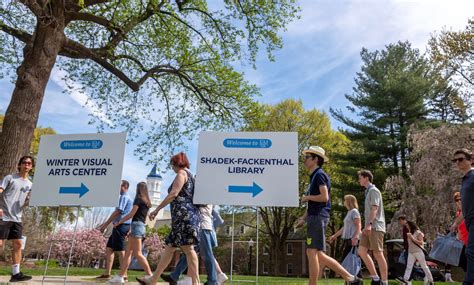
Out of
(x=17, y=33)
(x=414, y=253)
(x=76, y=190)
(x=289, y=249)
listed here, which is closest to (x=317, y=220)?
(x=76, y=190)

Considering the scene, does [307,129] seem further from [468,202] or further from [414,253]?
[468,202]

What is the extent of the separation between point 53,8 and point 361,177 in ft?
33.8

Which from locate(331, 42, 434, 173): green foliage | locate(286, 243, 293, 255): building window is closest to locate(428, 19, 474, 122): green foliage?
locate(331, 42, 434, 173): green foliage

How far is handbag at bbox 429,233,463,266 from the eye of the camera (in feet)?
25.8

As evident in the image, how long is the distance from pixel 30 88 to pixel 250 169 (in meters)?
7.56

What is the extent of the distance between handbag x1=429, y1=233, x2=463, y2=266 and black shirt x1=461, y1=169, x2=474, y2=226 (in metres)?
2.51

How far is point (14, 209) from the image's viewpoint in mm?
7387

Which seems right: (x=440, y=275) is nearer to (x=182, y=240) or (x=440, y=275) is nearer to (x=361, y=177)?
(x=361, y=177)

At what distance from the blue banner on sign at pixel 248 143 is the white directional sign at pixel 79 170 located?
182 cm

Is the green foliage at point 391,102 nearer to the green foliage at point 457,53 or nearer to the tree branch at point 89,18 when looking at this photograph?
the green foliage at point 457,53

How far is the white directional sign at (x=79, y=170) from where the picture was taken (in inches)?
269

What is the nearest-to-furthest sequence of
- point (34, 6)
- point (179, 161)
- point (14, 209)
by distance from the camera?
point (179, 161) → point (14, 209) → point (34, 6)

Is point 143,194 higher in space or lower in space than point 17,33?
lower

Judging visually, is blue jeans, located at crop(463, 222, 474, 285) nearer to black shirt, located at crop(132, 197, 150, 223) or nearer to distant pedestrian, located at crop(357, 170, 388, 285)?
distant pedestrian, located at crop(357, 170, 388, 285)
